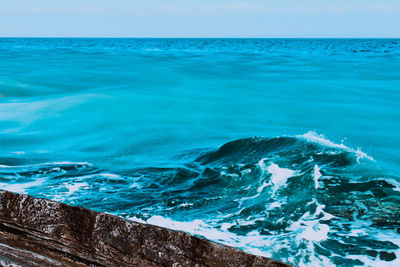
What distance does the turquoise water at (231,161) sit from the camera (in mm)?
4258

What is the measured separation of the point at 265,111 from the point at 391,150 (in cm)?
495

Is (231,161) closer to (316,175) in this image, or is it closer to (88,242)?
(316,175)

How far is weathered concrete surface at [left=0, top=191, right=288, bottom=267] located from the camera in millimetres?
1926

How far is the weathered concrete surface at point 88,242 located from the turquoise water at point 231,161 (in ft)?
6.29

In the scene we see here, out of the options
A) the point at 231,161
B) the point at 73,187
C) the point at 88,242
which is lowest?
the point at 73,187

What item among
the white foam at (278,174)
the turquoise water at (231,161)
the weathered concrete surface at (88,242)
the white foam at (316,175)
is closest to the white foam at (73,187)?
the turquoise water at (231,161)

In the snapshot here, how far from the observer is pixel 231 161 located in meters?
6.76

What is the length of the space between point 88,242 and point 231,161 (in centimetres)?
479

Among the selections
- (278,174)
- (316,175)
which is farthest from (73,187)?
(316,175)

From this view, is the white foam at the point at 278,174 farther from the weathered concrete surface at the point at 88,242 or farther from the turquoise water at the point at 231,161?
the weathered concrete surface at the point at 88,242

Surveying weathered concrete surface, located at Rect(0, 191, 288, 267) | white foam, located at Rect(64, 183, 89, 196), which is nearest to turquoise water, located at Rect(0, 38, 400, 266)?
white foam, located at Rect(64, 183, 89, 196)

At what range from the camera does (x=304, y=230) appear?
165 inches

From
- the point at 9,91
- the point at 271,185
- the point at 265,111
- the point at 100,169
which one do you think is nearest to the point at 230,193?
the point at 271,185

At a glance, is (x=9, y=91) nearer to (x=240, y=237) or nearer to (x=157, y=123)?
(x=157, y=123)
